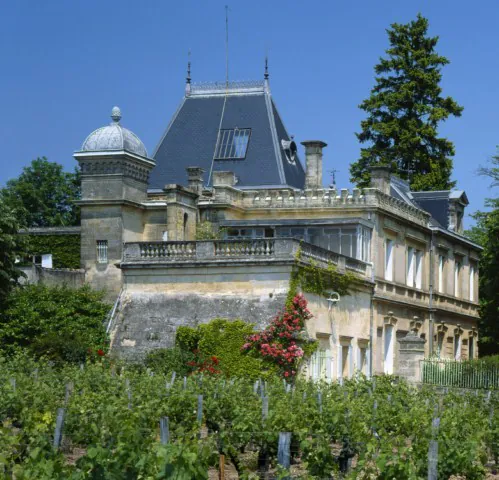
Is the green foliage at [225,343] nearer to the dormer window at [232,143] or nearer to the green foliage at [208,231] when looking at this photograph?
the green foliage at [208,231]

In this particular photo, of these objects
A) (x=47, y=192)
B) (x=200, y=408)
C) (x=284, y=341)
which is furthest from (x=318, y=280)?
(x=47, y=192)

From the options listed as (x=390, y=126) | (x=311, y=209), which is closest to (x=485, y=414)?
(x=311, y=209)

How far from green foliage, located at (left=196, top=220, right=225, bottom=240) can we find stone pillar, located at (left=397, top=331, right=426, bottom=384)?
8474 millimetres

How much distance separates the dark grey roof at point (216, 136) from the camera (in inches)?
1933

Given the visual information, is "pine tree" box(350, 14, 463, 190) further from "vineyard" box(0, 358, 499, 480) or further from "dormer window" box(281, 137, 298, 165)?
"vineyard" box(0, 358, 499, 480)

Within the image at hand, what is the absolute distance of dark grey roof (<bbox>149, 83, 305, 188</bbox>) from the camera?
161 ft

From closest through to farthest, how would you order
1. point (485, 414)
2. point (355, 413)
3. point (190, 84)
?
point (355, 413), point (485, 414), point (190, 84)

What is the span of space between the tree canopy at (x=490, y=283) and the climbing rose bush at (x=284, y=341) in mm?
16568

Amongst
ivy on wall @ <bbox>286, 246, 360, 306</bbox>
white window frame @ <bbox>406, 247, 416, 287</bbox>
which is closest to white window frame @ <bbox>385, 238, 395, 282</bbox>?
white window frame @ <bbox>406, 247, 416, 287</bbox>

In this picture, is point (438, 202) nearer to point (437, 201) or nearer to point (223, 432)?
point (437, 201)

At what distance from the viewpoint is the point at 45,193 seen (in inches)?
2830

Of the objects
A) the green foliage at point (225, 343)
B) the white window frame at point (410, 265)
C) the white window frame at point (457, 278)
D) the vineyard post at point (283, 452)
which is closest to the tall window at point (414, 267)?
the white window frame at point (410, 265)

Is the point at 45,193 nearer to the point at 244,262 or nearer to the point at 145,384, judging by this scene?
the point at 244,262

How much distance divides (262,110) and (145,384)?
1009 inches
